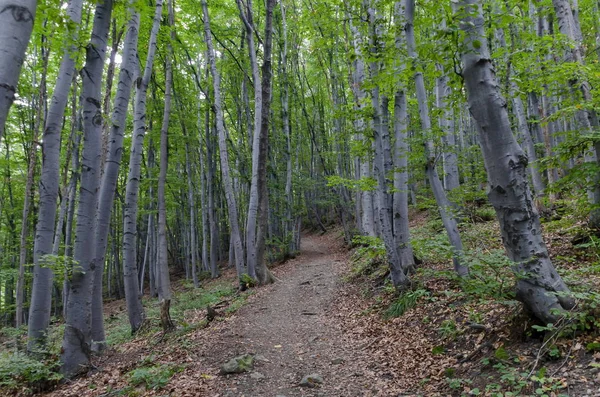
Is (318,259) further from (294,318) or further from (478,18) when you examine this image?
(478,18)

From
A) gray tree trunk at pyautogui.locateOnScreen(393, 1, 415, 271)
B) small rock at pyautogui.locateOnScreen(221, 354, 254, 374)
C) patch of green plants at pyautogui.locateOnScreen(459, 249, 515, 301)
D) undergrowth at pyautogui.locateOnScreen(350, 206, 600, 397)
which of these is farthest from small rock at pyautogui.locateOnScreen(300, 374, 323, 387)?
gray tree trunk at pyautogui.locateOnScreen(393, 1, 415, 271)

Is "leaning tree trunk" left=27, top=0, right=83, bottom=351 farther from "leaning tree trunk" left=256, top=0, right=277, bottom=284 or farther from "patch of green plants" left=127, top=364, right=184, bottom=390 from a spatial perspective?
"leaning tree trunk" left=256, top=0, right=277, bottom=284

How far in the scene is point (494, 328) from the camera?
401 centimetres

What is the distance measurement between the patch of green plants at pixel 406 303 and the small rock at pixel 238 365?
2.79 meters

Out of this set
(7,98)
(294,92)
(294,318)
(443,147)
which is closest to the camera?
(7,98)

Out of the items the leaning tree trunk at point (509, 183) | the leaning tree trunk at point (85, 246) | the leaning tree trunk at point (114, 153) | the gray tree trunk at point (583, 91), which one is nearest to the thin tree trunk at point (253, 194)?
the leaning tree trunk at point (114, 153)

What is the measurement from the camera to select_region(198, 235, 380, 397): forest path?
432 cm

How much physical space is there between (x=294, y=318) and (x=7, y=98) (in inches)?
270

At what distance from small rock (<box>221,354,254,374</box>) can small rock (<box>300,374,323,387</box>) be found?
2.78 ft

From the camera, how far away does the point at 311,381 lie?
439 centimetres

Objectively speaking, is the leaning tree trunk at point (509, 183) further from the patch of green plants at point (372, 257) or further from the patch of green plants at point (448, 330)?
the patch of green plants at point (372, 257)

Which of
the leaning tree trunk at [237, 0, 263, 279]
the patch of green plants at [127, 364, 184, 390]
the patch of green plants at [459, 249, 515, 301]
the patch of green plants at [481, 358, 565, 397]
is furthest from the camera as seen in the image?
the leaning tree trunk at [237, 0, 263, 279]

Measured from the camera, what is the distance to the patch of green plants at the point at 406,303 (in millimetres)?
6230

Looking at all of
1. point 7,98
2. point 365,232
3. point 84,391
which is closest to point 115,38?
point 84,391
